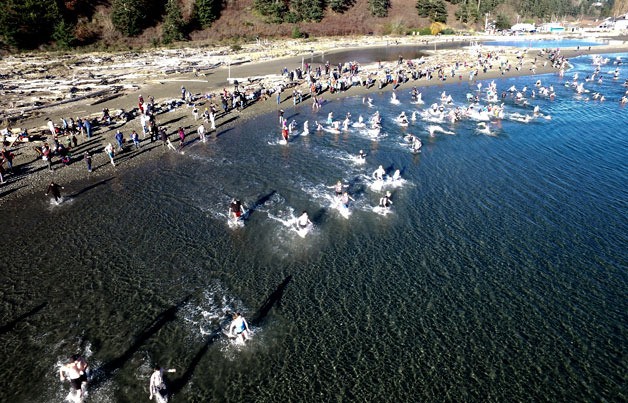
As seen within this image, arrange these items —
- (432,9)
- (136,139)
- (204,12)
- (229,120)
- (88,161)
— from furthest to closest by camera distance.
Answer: (432,9)
(204,12)
(229,120)
(136,139)
(88,161)

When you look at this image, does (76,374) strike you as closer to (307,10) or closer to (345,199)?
(345,199)

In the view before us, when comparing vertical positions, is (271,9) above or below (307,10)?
above

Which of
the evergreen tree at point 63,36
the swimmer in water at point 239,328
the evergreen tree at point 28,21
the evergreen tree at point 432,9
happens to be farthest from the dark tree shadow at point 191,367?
the evergreen tree at point 432,9

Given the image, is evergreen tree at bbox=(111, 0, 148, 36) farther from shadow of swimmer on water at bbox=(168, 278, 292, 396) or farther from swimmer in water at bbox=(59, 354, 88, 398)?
swimmer in water at bbox=(59, 354, 88, 398)

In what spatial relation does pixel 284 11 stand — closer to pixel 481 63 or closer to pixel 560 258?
pixel 481 63

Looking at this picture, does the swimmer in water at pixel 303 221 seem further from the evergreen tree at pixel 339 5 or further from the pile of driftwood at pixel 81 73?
the evergreen tree at pixel 339 5

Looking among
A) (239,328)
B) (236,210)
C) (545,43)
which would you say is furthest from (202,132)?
(545,43)
